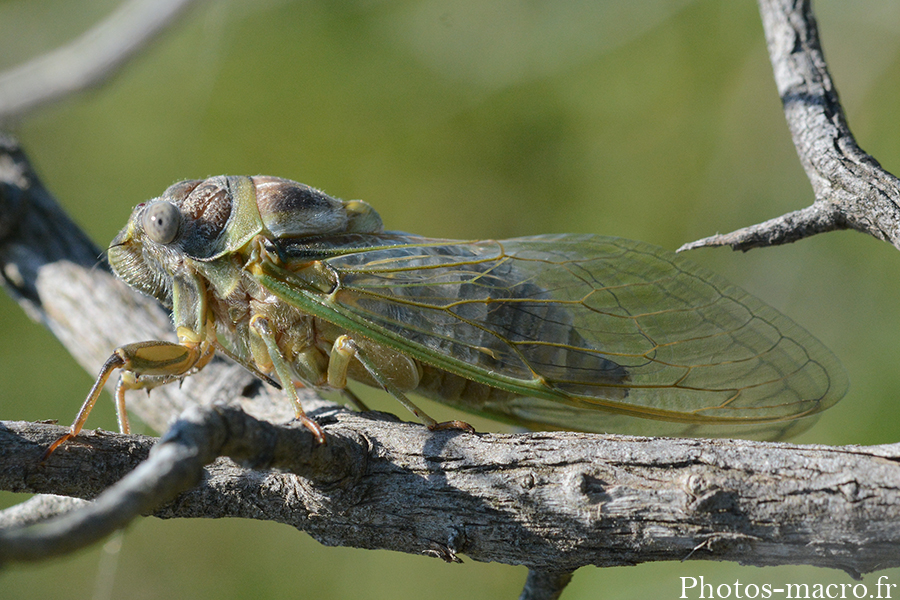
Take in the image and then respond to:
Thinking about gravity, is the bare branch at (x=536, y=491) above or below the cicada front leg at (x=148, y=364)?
below

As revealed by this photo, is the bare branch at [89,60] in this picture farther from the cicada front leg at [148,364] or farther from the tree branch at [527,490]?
the tree branch at [527,490]

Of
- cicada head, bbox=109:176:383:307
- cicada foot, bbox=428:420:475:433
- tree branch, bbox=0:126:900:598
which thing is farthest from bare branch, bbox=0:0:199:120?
cicada foot, bbox=428:420:475:433

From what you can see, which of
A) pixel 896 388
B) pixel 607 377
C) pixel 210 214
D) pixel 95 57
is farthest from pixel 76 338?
pixel 896 388

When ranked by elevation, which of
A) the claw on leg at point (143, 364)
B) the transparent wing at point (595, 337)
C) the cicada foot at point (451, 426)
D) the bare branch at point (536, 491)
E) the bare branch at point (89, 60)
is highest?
the bare branch at point (89, 60)

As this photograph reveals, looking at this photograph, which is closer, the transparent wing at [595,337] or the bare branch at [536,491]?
the bare branch at [536,491]

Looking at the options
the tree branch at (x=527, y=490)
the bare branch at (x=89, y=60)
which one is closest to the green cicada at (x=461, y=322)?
the tree branch at (x=527, y=490)

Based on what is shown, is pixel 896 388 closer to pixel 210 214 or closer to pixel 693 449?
pixel 693 449

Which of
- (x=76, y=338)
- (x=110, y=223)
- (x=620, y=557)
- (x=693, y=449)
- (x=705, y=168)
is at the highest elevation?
(x=705, y=168)
